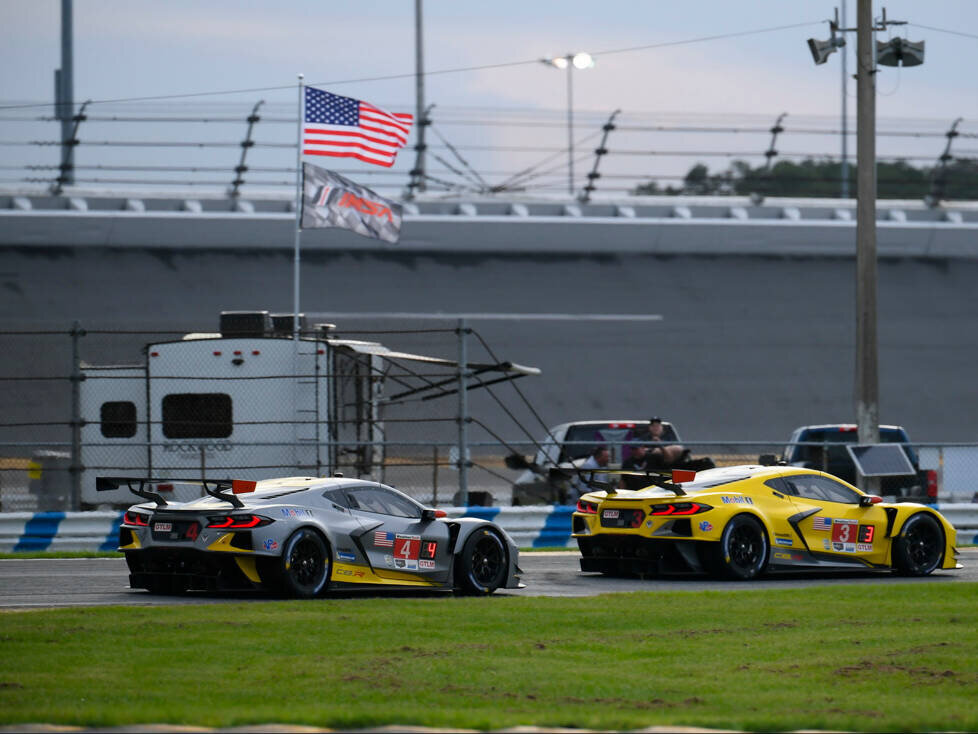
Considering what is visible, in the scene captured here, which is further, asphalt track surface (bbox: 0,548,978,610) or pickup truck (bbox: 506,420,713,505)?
pickup truck (bbox: 506,420,713,505)

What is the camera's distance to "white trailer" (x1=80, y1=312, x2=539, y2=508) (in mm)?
19625

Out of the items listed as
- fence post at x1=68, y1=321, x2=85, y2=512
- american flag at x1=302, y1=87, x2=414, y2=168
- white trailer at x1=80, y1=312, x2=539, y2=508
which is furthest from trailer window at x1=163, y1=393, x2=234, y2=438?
american flag at x1=302, y1=87, x2=414, y2=168

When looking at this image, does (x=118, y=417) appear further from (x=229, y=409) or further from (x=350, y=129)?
(x=350, y=129)

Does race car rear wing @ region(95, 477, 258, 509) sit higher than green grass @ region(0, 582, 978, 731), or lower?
higher

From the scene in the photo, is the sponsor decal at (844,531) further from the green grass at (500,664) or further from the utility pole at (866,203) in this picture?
the utility pole at (866,203)

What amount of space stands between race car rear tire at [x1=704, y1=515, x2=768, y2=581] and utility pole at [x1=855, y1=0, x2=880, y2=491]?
675 centimetres

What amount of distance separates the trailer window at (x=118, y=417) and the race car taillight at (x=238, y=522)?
336 inches

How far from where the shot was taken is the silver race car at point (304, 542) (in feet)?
39.1

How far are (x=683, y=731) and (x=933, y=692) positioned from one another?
2126mm

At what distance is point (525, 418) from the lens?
107ft

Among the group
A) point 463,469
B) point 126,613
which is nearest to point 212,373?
point 463,469

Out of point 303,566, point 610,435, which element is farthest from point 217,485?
point 610,435

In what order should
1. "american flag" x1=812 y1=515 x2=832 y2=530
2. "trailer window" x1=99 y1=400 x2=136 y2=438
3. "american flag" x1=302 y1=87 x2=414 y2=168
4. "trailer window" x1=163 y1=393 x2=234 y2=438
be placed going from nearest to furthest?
"american flag" x1=812 y1=515 x2=832 y2=530
"trailer window" x1=163 y1=393 x2=234 y2=438
"trailer window" x1=99 y1=400 x2=136 y2=438
"american flag" x1=302 y1=87 x2=414 y2=168

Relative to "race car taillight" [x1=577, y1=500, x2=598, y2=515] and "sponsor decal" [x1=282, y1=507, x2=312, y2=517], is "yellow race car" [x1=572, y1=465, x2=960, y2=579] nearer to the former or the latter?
"race car taillight" [x1=577, y1=500, x2=598, y2=515]
